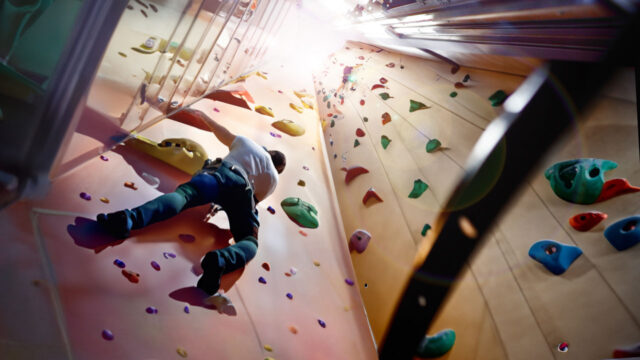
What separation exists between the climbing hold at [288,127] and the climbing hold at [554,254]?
2.59m

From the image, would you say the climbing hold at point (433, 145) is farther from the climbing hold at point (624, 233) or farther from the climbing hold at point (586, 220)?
the climbing hold at point (624, 233)

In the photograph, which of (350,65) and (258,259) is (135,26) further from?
(350,65)

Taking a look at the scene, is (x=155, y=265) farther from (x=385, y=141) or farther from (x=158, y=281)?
(x=385, y=141)

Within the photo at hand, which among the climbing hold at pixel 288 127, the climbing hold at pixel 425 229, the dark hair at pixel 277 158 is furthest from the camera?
the climbing hold at pixel 288 127

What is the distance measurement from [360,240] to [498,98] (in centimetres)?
118

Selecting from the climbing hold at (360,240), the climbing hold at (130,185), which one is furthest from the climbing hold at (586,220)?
the climbing hold at (130,185)

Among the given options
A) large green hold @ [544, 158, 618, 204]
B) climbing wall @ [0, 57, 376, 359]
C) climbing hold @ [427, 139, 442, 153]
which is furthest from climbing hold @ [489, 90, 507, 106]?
climbing wall @ [0, 57, 376, 359]

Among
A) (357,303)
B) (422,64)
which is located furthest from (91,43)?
(422,64)

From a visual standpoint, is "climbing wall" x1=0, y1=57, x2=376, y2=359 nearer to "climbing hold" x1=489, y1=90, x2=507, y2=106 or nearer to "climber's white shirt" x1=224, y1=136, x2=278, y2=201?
"climber's white shirt" x1=224, y1=136, x2=278, y2=201

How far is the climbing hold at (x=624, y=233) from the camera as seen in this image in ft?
3.90

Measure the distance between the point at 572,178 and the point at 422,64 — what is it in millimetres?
1790

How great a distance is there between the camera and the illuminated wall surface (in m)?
1.20

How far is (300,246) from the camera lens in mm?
2246

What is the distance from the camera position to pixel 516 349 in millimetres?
1368
